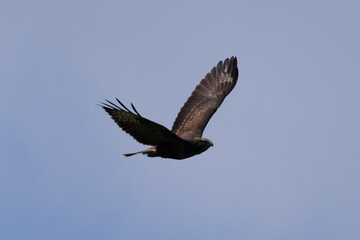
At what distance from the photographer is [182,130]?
1527 centimetres

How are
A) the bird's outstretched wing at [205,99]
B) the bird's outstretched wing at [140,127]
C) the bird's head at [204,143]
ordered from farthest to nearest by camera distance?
the bird's outstretched wing at [205,99] → the bird's head at [204,143] → the bird's outstretched wing at [140,127]

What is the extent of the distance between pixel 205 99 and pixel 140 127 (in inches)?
185

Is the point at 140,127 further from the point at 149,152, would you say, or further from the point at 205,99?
the point at 205,99

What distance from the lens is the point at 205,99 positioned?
1667 cm

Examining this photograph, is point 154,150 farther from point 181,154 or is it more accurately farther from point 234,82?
point 234,82

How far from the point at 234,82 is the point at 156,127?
587 cm

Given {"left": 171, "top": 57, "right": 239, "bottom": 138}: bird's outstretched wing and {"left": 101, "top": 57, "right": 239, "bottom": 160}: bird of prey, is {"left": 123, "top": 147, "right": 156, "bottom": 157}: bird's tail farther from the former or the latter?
{"left": 171, "top": 57, "right": 239, "bottom": 138}: bird's outstretched wing

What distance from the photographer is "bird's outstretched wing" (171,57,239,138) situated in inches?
605

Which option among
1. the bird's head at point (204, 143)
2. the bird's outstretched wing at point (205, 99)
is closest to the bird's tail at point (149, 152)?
the bird's head at point (204, 143)

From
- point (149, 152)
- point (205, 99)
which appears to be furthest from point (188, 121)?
point (149, 152)

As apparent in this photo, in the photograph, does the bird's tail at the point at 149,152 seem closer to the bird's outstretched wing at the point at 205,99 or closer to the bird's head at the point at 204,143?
the bird's head at the point at 204,143

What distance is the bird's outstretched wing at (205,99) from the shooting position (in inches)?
605

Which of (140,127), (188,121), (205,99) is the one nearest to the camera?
(140,127)

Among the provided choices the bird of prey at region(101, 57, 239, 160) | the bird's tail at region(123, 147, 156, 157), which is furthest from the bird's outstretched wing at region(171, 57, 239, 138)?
the bird's tail at region(123, 147, 156, 157)
